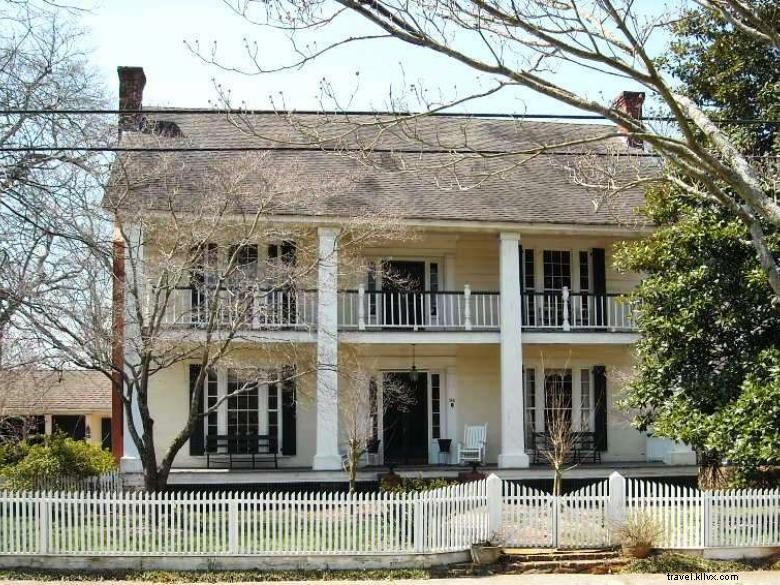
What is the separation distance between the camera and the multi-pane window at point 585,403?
869 inches

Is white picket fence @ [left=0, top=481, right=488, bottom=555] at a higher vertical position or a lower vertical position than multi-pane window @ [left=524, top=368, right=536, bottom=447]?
lower

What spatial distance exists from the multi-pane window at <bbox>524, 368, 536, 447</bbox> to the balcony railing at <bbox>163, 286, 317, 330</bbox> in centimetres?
554

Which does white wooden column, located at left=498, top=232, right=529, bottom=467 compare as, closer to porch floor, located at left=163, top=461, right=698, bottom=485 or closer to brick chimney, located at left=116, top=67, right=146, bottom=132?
porch floor, located at left=163, top=461, right=698, bottom=485

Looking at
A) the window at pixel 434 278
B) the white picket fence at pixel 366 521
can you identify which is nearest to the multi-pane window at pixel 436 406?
the window at pixel 434 278

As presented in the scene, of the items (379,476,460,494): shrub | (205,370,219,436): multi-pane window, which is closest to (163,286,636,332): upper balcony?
(205,370,219,436): multi-pane window

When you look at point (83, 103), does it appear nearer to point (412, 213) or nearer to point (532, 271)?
point (412, 213)

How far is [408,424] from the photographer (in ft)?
71.9

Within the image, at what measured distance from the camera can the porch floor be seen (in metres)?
19.1

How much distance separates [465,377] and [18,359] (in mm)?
9816

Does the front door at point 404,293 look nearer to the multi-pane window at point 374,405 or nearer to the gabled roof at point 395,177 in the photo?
the multi-pane window at point 374,405

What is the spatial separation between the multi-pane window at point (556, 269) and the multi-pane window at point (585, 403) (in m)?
2.08

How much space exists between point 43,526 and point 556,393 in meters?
12.5

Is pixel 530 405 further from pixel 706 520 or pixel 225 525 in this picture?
pixel 225 525

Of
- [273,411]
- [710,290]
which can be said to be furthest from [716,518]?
[273,411]
